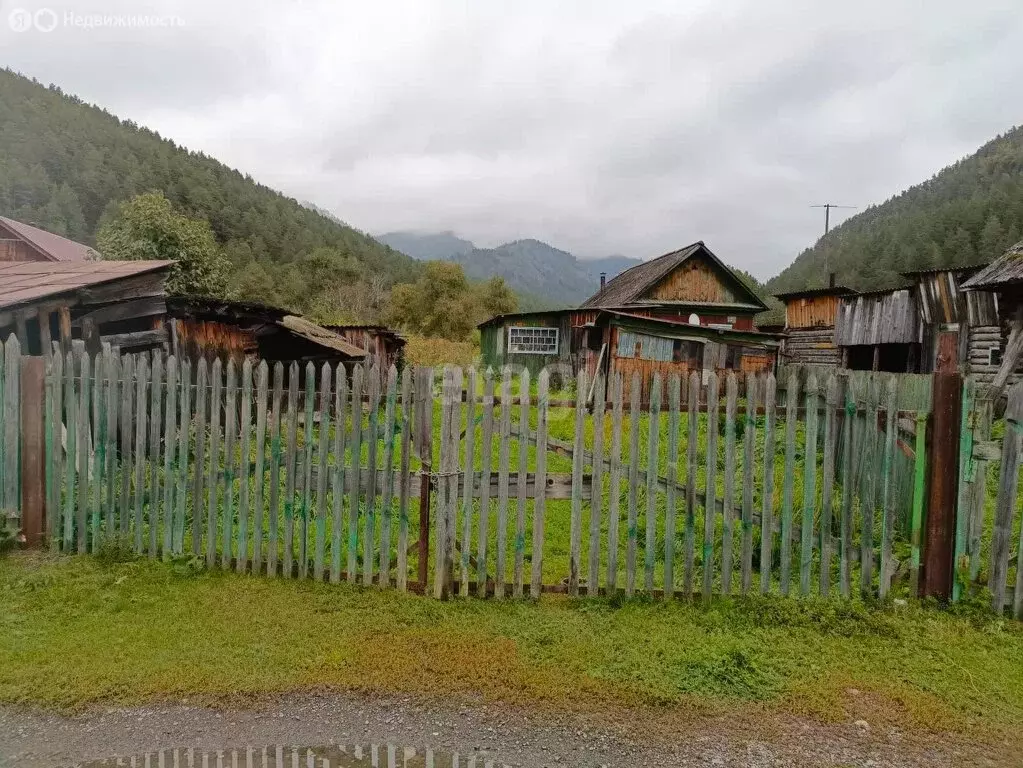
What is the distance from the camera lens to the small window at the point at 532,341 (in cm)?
3262

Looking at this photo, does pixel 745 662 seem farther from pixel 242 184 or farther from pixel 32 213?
pixel 242 184

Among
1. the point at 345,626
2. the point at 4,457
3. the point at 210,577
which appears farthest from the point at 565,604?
the point at 4,457

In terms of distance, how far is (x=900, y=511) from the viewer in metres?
5.50

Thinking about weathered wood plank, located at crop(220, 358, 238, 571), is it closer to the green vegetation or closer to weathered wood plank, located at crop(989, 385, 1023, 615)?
weathered wood plank, located at crop(989, 385, 1023, 615)


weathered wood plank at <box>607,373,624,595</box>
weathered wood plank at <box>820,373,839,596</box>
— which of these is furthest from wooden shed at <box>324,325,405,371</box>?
weathered wood plank at <box>820,373,839,596</box>

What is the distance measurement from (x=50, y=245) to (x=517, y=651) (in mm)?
38103

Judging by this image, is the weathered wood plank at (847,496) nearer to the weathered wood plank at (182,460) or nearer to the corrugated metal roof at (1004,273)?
the weathered wood plank at (182,460)

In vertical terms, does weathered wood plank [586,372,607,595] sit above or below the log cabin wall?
below

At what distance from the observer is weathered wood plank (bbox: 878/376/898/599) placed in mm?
4270

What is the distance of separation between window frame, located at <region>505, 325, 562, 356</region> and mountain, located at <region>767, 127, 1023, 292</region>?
32359mm

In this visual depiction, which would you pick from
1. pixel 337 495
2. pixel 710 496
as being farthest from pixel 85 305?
pixel 710 496

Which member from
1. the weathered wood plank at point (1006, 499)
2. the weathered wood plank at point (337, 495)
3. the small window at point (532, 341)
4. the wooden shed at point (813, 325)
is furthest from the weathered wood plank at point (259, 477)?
the wooden shed at point (813, 325)

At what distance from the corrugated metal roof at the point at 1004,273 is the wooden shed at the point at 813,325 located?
15825mm

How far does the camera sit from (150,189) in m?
77.7
